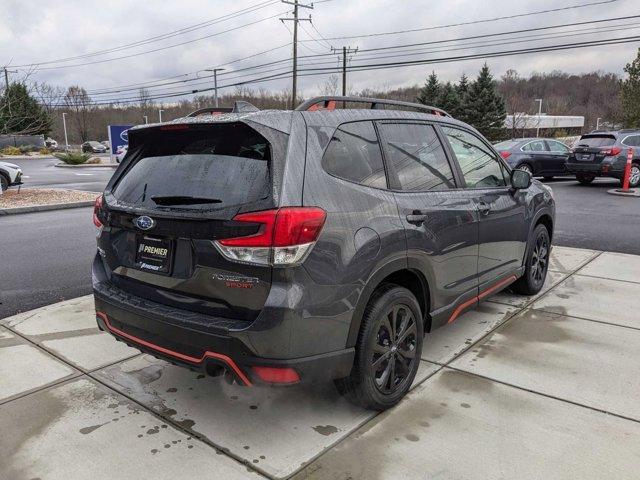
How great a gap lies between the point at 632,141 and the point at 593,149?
4.29 ft

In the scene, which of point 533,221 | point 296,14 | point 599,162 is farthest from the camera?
point 296,14

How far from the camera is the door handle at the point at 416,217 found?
3.05 meters

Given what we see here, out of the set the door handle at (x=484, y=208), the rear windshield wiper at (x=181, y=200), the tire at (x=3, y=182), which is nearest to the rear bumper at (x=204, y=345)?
the rear windshield wiper at (x=181, y=200)

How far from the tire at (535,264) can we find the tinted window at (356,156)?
2535mm

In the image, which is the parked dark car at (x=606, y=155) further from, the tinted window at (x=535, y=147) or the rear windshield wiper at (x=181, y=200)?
the rear windshield wiper at (x=181, y=200)

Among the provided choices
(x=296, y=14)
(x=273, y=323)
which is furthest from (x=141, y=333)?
(x=296, y=14)

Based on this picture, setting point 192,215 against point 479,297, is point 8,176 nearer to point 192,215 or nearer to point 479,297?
point 192,215

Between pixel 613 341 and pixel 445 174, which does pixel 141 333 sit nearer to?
pixel 445 174

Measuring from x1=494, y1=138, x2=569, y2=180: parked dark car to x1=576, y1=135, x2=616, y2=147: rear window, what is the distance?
3.33 feet

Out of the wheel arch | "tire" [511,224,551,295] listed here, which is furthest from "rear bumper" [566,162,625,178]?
the wheel arch

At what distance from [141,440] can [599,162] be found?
1594cm

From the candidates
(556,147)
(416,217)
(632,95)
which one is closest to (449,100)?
(632,95)

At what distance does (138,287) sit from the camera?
2.90m

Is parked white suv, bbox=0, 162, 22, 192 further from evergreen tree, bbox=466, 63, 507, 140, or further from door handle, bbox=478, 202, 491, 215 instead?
evergreen tree, bbox=466, 63, 507, 140
